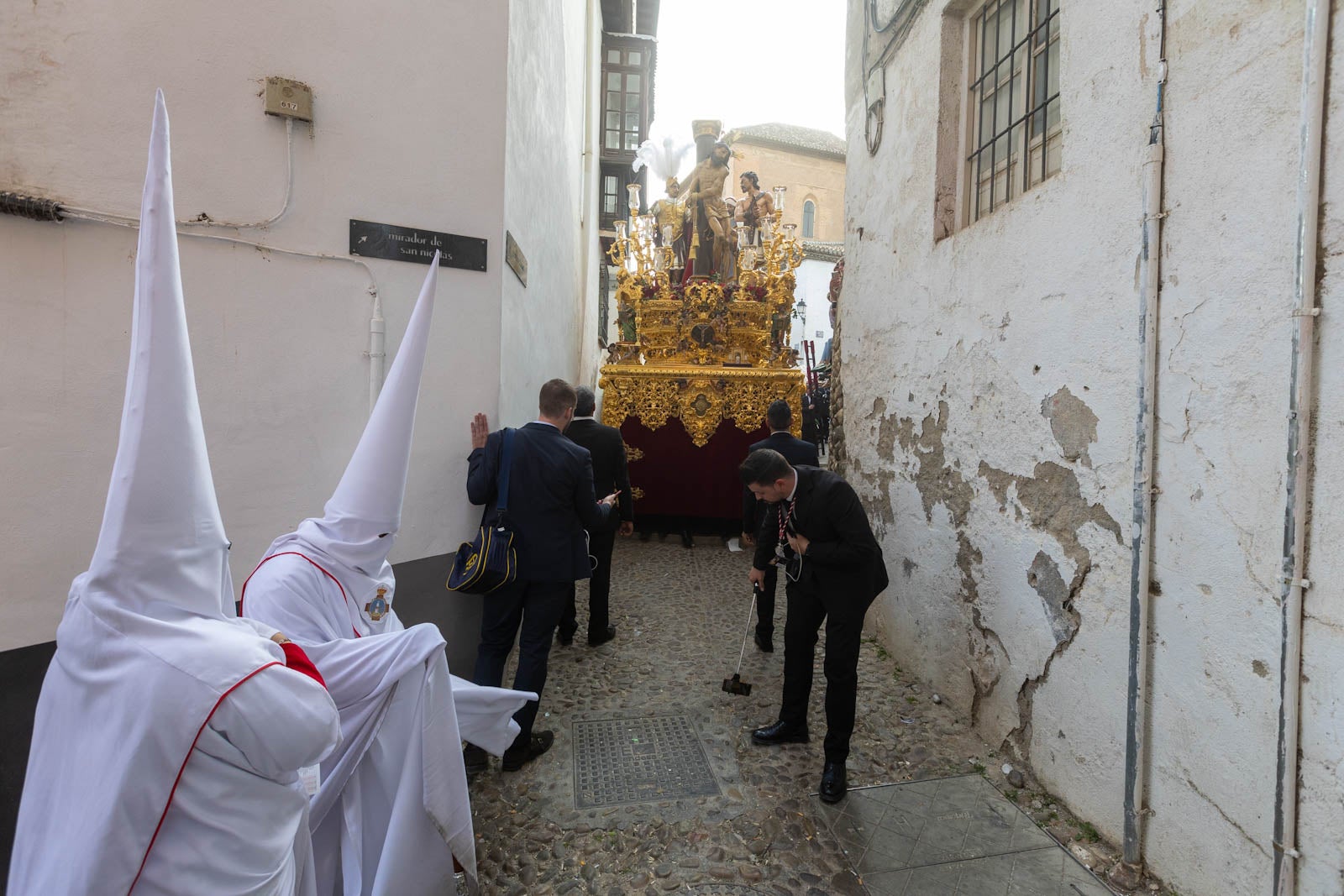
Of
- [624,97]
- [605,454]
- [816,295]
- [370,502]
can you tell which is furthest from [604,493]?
[816,295]

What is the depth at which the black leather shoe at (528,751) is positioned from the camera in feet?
11.0

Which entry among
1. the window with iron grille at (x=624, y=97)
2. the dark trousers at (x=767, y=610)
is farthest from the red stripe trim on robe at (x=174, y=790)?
the window with iron grille at (x=624, y=97)

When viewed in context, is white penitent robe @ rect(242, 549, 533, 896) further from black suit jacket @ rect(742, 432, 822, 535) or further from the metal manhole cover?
black suit jacket @ rect(742, 432, 822, 535)

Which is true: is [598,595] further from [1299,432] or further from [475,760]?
[1299,432]

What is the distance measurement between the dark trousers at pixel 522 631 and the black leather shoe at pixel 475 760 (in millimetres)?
196

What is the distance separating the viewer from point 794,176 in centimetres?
3241

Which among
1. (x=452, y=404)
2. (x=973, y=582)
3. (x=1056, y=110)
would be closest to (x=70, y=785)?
(x=452, y=404)

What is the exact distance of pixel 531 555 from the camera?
339 cm

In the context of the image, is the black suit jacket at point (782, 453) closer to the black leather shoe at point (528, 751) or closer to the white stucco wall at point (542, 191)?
the white stucco wall at point (542, 191)

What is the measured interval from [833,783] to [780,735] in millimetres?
521

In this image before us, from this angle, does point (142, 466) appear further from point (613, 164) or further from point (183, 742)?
point (613, 164)

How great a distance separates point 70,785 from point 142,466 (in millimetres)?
659

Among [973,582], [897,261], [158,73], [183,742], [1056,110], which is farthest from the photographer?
[897,261]

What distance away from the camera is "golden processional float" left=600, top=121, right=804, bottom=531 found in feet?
26.4
